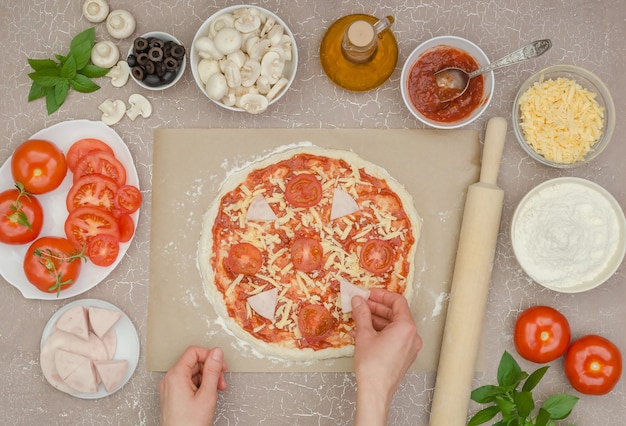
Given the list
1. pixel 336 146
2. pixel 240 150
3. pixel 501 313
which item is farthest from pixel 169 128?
pixel 501 313

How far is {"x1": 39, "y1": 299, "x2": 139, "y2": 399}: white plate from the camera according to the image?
9.00ft

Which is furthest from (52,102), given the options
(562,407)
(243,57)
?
(562,407)

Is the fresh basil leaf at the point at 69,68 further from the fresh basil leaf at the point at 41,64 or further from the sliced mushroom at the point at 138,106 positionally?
the sliced mushroom at the point at 138,106

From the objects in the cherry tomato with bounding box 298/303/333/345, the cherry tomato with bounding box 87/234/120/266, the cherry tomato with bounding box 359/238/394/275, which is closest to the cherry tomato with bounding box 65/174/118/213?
the cherry tomato with bounding box 87/234/120/266

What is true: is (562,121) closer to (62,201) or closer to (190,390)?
(190,390)

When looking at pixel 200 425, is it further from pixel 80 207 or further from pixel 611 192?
pixel 611 192

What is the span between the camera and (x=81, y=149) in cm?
270

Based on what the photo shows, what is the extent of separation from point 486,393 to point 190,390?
1309 millimetres

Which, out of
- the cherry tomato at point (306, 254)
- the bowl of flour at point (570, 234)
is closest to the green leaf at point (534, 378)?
the bowl of flour at point (570, 234)

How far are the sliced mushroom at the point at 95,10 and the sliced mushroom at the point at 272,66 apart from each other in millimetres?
812

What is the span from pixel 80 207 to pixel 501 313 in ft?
6.58

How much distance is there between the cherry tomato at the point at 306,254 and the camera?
105 inches

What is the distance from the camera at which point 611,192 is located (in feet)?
9.25

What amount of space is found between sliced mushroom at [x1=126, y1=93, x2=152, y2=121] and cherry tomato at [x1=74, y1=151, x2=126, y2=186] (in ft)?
0.77
